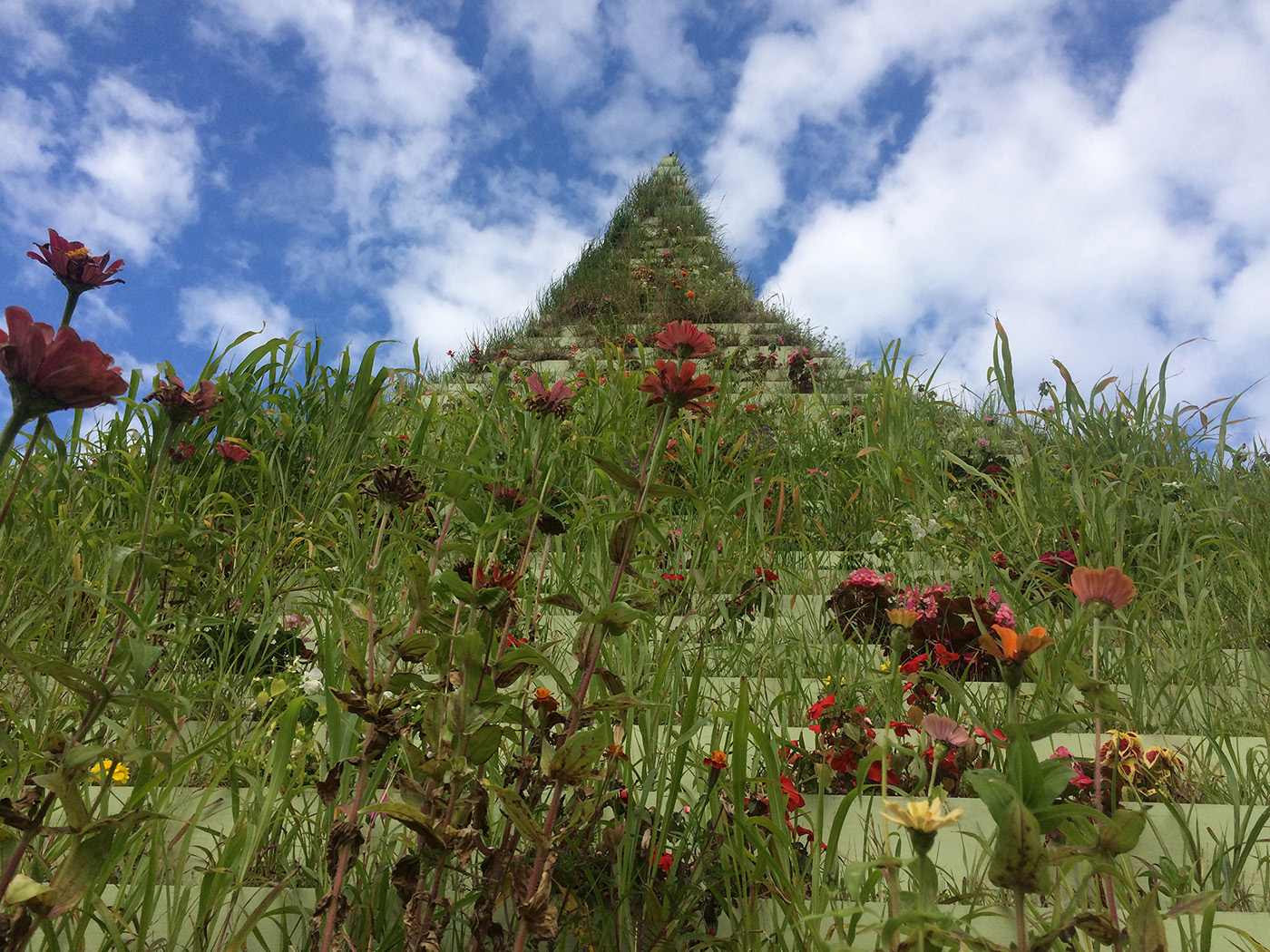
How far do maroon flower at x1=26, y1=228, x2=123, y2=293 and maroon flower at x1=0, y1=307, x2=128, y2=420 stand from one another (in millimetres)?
713

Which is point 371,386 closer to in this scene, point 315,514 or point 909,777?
point 315,514

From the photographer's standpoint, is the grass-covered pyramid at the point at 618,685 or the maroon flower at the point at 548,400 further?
the maroon flower at the point at 548,400

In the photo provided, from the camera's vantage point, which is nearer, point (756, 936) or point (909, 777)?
point (756, 936)

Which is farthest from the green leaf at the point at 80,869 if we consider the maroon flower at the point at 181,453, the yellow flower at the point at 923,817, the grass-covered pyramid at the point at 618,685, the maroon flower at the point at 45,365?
the maroon flower at the point at 181,453

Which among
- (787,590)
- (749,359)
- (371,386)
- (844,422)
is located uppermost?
(749,359)

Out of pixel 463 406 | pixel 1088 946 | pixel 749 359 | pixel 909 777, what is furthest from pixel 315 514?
pixel 749 359

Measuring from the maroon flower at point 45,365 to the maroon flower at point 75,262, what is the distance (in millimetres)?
713

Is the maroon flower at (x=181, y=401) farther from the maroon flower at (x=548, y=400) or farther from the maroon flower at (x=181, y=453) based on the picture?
the maroon flower at (x=181, y=453)

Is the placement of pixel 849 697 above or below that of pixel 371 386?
below

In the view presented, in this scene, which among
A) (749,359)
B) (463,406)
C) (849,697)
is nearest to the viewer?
(849,697)

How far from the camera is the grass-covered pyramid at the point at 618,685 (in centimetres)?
85

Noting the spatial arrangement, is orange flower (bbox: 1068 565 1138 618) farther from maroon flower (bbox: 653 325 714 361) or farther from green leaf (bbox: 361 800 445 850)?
green leaf (bbox: 361 800 445 850)

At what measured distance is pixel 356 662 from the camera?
93 cm

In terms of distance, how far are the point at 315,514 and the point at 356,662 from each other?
2.11 metres
